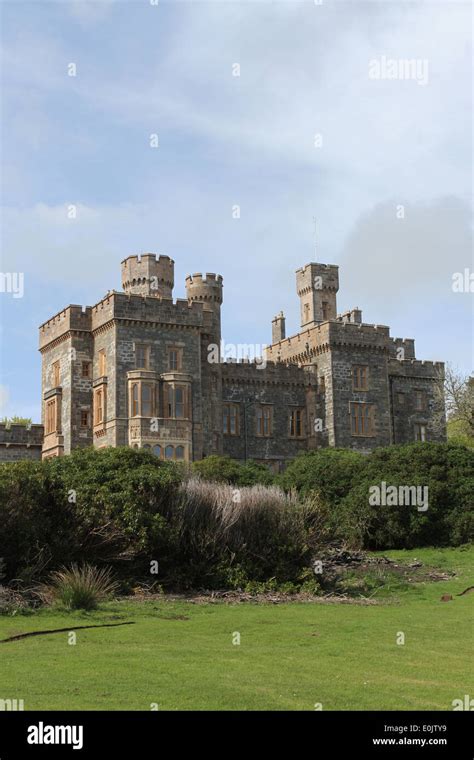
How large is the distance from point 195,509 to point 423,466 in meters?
13.9

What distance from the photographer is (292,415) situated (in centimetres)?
5744

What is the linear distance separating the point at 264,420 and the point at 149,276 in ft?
35.1

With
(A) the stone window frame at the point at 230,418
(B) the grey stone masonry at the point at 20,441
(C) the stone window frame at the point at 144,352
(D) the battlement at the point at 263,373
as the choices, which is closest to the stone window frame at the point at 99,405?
(C) the stone window frame at the point at 144,352

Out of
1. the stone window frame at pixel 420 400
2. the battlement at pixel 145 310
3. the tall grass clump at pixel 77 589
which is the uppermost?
the battlement at pixel 145 310

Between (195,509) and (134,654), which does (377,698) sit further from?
(195,509)

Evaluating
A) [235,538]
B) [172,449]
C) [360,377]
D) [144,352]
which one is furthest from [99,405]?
[235,538]

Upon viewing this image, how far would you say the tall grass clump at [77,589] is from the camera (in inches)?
766

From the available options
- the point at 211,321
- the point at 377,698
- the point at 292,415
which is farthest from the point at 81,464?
the point at 292,415

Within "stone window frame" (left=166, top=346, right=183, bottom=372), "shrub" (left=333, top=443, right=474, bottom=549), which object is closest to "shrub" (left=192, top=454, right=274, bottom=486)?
"shrub" (left=333, top=443, right=474, bottom=549)

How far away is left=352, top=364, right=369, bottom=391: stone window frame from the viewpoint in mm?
56812

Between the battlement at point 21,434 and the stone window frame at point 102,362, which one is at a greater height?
the stone window frame at point 102,362

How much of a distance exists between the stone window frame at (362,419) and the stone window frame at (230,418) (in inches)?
254

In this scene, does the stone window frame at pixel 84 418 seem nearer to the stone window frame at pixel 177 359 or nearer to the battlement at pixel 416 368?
the stone window frame at pixel 177 359

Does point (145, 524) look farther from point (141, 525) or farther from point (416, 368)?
point (416, 368)
